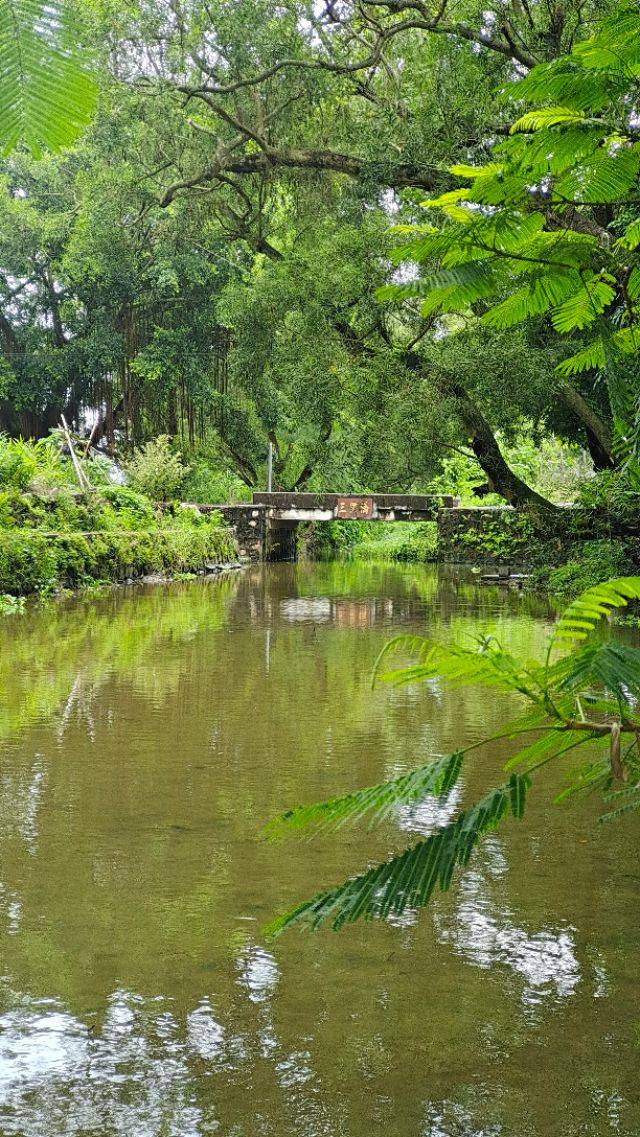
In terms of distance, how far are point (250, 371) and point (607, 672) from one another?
18.7 meters

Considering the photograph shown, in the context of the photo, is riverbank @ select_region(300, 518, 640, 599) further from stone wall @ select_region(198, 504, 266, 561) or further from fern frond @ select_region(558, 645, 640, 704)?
fern frond @ select_region(558, 645, 640, 704)

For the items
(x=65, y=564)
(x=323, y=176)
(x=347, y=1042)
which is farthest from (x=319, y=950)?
(x=323, y=176)

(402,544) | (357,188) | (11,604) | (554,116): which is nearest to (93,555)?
(11,604)

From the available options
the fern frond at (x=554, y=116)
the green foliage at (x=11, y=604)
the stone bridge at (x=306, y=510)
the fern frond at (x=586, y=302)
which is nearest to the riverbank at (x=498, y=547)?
the stone bridge at (x=306, y=510)

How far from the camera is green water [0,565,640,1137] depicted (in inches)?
111

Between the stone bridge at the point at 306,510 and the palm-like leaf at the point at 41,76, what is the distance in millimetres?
25965

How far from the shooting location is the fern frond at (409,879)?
4.97 feet

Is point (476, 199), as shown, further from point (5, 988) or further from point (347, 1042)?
point (5, 988)

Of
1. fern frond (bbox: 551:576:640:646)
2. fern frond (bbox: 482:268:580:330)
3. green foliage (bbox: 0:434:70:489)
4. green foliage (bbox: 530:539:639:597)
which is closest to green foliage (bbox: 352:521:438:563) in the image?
green foliage (bbox: 0:434:70:489)

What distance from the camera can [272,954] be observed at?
148 inches

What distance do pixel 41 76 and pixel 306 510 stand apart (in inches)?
1107

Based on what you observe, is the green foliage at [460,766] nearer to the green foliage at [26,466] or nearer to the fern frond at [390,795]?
the fern frond at [390,795]

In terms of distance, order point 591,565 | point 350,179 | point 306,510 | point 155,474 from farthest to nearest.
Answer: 1. point 306,510
2. point 155,474
3. point 350,179
4. point 591,565

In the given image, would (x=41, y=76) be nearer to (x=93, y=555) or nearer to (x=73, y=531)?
(x=93, y=555)
